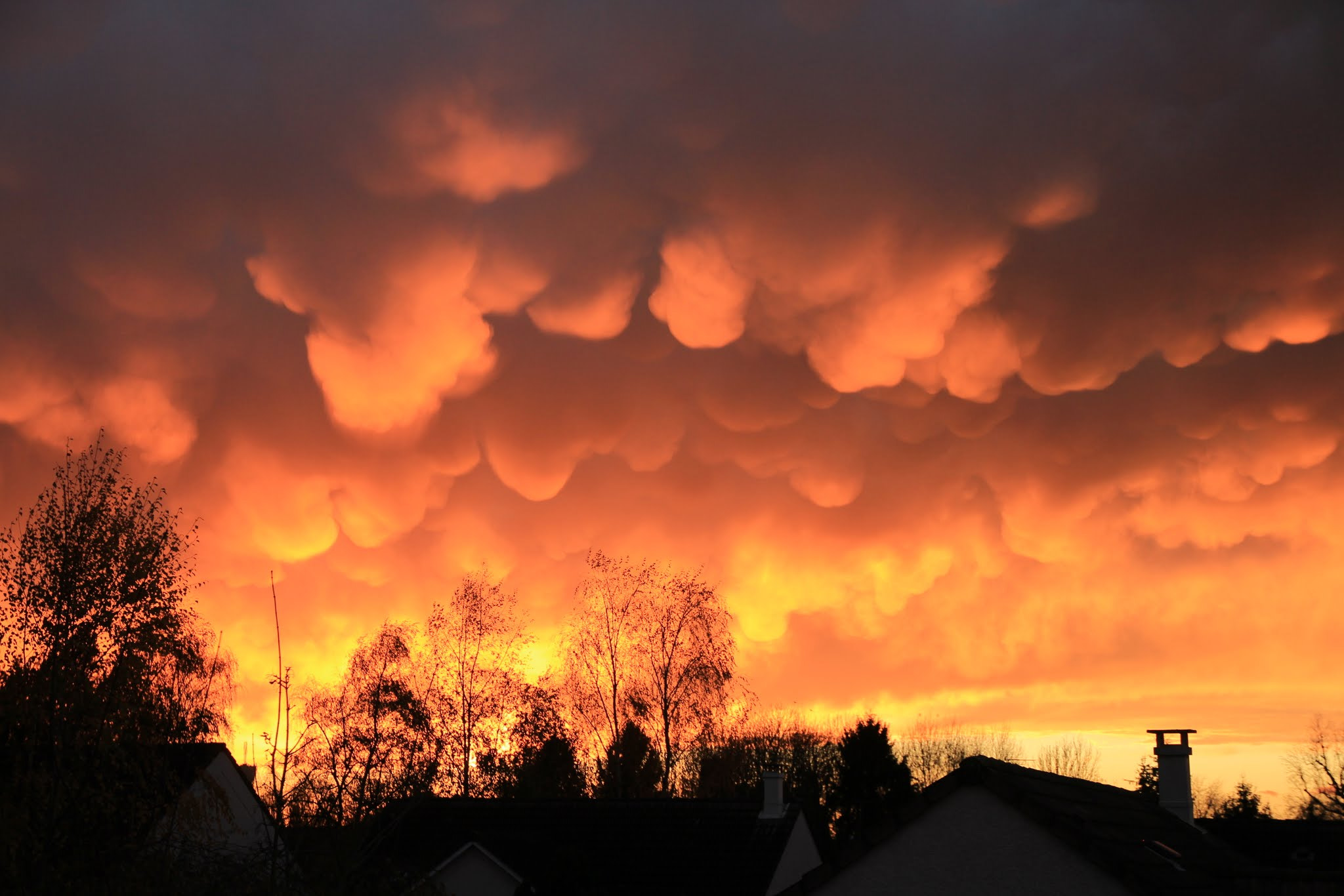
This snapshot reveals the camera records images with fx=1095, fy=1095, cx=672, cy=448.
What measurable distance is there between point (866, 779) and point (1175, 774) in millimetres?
38171

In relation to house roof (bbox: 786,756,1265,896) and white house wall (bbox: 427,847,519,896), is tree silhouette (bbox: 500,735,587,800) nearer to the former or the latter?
white house wall (bbox: 427,847,519,896)

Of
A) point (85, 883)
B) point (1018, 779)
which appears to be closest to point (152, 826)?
point (85, 883)

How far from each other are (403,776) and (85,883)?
355 cm

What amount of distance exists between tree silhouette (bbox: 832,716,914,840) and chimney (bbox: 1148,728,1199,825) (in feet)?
121

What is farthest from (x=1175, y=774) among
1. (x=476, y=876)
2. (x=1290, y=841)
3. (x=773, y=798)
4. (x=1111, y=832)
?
(x=476, y=876)

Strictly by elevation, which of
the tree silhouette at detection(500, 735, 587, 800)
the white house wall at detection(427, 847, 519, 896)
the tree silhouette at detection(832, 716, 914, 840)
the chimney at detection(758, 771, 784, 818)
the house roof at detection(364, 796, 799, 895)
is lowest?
the white house wall at detection(427, 847, 519, 896)

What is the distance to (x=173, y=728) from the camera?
1619 cm

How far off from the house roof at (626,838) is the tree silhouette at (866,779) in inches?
1097

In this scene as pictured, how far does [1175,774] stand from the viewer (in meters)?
23.8

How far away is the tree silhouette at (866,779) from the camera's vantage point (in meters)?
59.7

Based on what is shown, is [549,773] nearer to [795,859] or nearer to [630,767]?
[630,767]

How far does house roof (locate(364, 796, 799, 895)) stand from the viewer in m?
31.6

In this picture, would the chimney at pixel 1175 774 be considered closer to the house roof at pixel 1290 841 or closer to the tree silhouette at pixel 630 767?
the house roof at pixel 1290 841

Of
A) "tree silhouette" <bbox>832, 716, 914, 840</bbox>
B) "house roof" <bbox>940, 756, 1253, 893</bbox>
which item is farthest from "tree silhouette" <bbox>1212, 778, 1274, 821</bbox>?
"house roof" <bbox>940, 756, 1253, 893</bbox>
